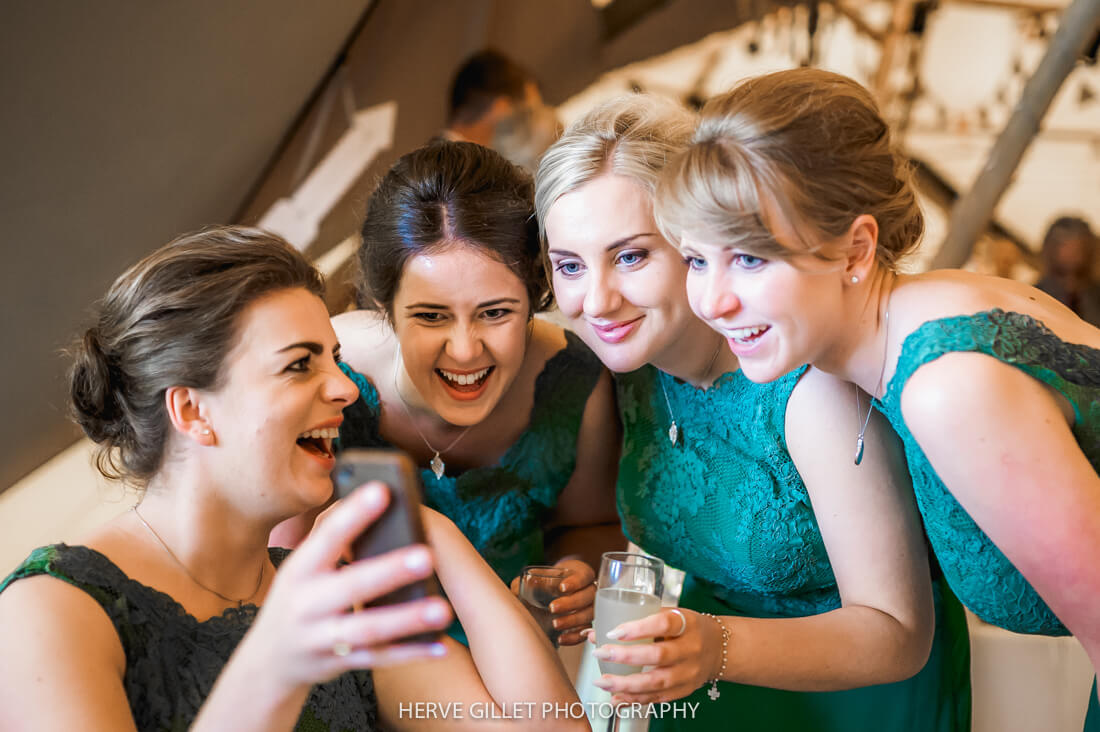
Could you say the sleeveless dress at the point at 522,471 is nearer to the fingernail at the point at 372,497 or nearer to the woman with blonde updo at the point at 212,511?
the woman with blonde updo at the point at 212,511

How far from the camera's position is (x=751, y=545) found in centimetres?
182

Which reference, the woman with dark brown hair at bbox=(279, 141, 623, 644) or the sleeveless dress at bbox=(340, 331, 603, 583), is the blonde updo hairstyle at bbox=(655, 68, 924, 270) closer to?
the woman with dark brown hair at bbox=(279, 141, 623, 644)

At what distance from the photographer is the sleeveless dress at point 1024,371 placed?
118 centimetres

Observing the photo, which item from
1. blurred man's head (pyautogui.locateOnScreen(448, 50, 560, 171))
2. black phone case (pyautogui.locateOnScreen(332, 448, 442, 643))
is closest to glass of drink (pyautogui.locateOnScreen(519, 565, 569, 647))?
black phone case (pyautogui.locateOnScreen(332, 448, 442, 643))

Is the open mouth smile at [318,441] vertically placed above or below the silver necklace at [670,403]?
above

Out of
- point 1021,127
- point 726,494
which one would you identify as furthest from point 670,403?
point 1021,127

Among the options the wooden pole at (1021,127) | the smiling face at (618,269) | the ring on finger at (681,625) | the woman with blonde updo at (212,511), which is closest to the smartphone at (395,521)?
the woman with blonde updo at (212,511)

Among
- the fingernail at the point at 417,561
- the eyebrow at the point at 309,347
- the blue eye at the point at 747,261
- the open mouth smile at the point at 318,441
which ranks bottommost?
the open mouth smile at the point at 318,441

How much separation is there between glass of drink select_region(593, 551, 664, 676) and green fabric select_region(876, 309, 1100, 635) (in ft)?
1.42

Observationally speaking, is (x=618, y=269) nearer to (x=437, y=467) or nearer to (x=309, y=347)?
(x=309, y=347)

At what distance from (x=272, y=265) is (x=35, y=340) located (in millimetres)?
1854

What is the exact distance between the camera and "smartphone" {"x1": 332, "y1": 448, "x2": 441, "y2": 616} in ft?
Result: 3.06

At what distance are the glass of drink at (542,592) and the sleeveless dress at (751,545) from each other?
31cm

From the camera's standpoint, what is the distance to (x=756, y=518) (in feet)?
5.90
